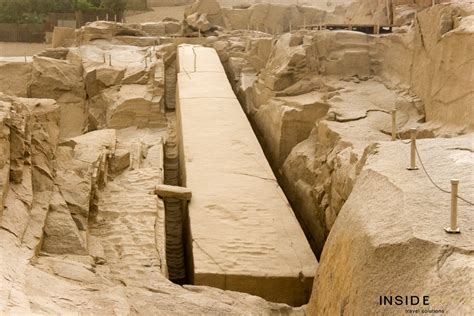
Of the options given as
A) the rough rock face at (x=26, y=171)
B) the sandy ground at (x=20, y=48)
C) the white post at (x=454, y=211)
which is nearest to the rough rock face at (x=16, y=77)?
the sandy ground at (x=20, y=48)

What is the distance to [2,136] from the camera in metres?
3.74

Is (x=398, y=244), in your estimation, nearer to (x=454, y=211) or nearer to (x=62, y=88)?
(x=454, y=211)

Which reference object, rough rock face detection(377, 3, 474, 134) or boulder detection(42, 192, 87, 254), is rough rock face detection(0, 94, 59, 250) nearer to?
boulder detection(42, 192, 87, 254)

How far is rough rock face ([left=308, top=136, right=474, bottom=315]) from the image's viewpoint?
2.41 meters

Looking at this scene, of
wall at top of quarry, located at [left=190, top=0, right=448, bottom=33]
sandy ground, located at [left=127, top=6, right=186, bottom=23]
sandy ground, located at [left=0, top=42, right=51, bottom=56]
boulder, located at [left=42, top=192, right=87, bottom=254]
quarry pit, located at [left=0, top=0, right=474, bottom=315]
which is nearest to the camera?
quarry pit, located at [left=0, top=0, right=474, bottom=315]

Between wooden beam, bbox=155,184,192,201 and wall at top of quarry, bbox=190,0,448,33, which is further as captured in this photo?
wall at top of quarry, bbox=190,0,448,33

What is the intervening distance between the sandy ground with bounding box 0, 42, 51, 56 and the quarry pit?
5795 mm

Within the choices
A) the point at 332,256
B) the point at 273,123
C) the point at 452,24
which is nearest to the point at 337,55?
the point at 273,123

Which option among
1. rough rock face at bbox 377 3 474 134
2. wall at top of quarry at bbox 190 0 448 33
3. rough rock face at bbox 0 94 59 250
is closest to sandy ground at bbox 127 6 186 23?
wall at top of quarry at bbox 190 0 448 33

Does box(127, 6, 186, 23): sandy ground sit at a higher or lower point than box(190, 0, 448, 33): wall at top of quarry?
lower

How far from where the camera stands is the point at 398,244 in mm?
2617

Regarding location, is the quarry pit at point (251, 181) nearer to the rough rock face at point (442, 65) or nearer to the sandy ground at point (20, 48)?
the rough rock face at point (442, 65)

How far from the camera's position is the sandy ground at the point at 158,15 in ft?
67.6

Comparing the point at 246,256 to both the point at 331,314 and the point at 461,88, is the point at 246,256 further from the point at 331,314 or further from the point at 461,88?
the point at 461,88
